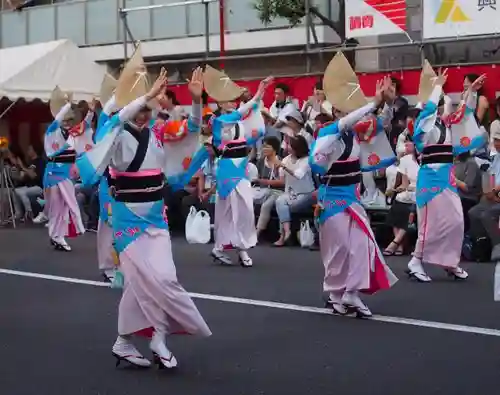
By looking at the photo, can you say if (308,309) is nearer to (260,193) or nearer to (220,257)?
(220,257)

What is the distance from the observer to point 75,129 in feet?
39.8

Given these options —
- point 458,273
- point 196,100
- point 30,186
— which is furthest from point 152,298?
point 30,186

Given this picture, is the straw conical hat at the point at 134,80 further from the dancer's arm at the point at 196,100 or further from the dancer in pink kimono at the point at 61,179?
the dancer in pink kimono at the point at 61,179

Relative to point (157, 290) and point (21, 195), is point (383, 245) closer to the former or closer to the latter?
point (157, 290)

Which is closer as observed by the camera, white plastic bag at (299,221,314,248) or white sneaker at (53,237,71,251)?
white plastic bag at (299,221,314,248)

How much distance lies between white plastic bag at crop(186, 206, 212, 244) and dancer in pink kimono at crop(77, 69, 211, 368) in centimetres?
696

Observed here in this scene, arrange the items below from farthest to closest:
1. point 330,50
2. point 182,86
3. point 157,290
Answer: point 182,86, point 330,50, point 157,290

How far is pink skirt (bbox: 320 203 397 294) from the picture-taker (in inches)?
293

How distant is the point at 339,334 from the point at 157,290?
1.65m

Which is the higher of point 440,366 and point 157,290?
point 157,290

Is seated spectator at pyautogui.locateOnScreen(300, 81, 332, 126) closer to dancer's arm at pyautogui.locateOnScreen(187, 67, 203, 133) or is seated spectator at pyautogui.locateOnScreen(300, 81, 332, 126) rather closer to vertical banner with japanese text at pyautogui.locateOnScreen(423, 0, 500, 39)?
vertical banner with japanese text at pyautogui.locateOnScreen(423, 0, 500, 39)

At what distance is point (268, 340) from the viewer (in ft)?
22.2

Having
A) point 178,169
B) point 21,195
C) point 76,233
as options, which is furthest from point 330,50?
point 178,169

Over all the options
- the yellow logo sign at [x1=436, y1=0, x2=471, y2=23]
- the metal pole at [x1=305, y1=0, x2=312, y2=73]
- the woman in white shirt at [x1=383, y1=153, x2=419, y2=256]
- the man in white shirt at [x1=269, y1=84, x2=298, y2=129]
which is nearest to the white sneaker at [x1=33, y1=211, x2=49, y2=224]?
the man in white shirt at [x1=269, y1=84, x2=298, y2=129]
